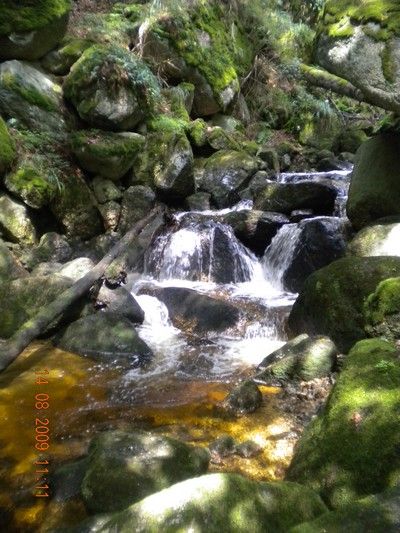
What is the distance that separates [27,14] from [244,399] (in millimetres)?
9165

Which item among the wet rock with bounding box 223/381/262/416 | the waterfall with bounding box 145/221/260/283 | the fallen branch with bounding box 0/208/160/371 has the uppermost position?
the wet rock with bounding box 223/381/262/416

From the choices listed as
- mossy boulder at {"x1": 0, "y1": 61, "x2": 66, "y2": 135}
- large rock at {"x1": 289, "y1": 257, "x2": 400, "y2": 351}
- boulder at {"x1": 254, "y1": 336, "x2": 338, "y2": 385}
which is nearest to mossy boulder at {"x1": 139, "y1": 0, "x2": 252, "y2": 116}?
mossy boulder at {"x1": 0, "y1": 61, "x2": 66, "y2": 135}

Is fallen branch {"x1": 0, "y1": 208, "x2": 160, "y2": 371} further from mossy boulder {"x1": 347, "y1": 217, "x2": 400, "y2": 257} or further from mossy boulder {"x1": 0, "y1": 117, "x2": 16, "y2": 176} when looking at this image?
mossy boulder {"x1": 347, "y1": 217, "x2": 400, "y2": 257}

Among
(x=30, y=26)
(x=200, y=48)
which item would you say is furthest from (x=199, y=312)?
(x=200, y=48)

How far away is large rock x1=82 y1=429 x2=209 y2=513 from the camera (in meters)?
2.68

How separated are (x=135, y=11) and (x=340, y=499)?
46.0 ft

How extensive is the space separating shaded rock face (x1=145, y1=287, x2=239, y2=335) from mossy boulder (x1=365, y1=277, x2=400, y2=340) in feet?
7.74

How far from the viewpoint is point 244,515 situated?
206 cm

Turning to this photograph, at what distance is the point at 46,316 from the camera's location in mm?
5590

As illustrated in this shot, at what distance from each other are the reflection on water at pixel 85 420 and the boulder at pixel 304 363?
0.24m

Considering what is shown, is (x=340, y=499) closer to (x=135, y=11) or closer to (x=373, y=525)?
(x=373, y=525)

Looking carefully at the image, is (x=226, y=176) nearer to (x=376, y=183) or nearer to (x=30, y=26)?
(x=376, y=183)

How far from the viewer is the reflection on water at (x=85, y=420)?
9.82 ft
